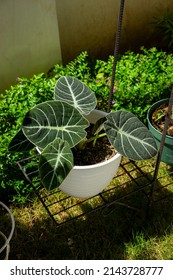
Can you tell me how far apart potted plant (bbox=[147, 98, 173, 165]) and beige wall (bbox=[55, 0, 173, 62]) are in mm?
1088

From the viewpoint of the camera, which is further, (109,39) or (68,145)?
(109,39)

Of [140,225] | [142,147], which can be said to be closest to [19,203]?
[140,225]

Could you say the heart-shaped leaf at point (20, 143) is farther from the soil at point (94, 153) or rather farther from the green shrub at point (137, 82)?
the green shrub at point (137, 82)

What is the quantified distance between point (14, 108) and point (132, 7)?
164cm

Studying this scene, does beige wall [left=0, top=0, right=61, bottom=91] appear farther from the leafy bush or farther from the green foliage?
the green foliage

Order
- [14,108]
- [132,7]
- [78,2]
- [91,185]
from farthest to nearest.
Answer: [132,7] < [78,2] < [14,108] < [91,185]

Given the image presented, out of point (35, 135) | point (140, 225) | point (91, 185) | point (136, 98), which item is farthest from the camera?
point (136, 98)

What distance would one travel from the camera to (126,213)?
2.61 meters

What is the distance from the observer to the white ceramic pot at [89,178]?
80.8 inches

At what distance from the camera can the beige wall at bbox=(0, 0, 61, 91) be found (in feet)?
9.73

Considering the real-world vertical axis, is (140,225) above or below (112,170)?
below

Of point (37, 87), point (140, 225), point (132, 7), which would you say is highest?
point (132, 7)

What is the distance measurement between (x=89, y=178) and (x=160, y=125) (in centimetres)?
90

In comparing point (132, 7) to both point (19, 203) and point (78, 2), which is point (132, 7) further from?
point (19, 203)
